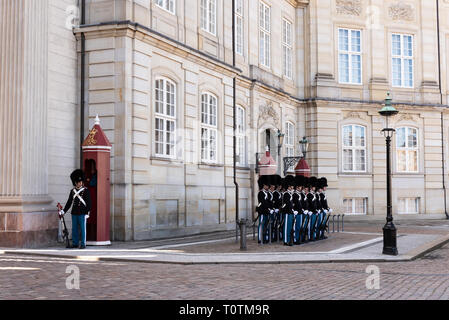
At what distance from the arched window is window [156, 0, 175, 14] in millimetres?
11711

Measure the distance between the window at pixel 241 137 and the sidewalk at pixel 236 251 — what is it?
6654mm

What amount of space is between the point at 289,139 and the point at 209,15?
9790mm

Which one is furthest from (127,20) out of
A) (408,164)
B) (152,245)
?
(408,164)

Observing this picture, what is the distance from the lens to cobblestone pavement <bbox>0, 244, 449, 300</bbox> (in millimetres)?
8812

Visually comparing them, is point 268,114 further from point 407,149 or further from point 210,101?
point 407,149

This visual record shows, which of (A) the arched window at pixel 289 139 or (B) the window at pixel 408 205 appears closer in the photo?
(A) the arched window at pixel 289 139

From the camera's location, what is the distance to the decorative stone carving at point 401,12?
1293 inches

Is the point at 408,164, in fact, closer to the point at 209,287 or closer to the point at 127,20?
the point at 127,20

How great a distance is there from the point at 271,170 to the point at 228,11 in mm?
6333

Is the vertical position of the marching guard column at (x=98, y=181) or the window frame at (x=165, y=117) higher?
the window frame at (x=165, y=117)

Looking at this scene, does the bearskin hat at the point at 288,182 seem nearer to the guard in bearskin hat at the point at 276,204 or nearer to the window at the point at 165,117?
the guard in bearskin hat at the point at 276,204

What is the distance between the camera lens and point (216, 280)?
10297 mm

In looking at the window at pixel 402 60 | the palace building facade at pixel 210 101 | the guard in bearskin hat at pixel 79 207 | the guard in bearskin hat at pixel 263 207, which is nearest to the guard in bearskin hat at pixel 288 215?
the guard in bearskin hat at pixel 263 207

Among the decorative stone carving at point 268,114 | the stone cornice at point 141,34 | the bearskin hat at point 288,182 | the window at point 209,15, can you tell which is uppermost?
the window at point 209,15
